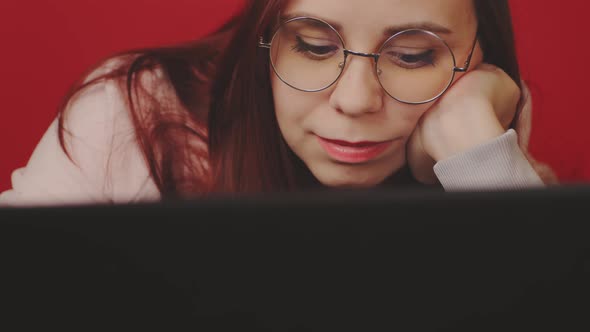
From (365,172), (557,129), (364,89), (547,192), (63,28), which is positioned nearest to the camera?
(547,192)

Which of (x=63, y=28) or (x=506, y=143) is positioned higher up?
(x=63, y=28)

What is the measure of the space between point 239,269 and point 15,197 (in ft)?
2.86

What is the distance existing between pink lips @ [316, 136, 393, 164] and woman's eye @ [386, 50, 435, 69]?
5.7 inches

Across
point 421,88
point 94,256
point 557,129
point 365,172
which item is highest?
point 94,256

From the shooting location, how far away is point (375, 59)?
0.88 m

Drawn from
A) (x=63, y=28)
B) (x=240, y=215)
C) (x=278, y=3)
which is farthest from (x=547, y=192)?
(x=63, y=28)

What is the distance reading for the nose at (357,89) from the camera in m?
0.87

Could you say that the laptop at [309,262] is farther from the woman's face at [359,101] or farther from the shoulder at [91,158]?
the shoulder at [91,158]

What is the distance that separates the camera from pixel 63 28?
140 centimetres

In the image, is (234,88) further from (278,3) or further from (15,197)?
(15,197)

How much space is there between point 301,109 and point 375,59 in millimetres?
150

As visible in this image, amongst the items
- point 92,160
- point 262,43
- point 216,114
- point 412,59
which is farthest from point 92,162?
point 412,59

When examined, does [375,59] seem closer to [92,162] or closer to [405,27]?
[405,27]

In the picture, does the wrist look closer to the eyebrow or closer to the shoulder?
the eyebrow
